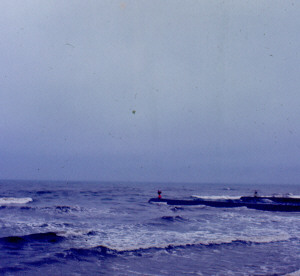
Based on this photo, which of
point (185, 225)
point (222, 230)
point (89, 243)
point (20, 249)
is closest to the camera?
point (20, 249)

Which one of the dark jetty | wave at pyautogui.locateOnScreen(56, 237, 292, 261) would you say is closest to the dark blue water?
wave at pyautogui.locateOnScreen(56, 237, 292, 261)

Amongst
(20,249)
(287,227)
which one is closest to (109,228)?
(20,249)

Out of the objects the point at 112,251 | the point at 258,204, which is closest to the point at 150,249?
the point at 112,251

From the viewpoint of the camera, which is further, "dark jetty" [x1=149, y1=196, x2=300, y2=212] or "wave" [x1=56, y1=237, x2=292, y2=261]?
"dark jetty" [x1=149, y1=196, x2=300, y2=212]

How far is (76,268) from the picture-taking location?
9703 mm

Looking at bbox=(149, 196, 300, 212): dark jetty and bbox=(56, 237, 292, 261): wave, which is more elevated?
bbox=(56, 237, 292, 261): wave

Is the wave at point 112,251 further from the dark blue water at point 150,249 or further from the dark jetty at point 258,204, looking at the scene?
the dark jetty at point 258,204

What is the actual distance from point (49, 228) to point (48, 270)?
28.5 feet

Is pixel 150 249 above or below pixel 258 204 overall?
above

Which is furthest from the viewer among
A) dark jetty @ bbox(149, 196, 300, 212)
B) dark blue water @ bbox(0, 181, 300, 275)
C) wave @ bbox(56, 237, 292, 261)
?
dark jetty @ bbox(149, 196, 300, 212)

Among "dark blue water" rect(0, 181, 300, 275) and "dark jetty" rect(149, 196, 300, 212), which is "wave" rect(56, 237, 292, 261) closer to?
"dark blue water" rect(0, 181, 300, 275)

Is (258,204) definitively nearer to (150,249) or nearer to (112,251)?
(150,249)

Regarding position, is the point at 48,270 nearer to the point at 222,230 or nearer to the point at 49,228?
the point at 49,228

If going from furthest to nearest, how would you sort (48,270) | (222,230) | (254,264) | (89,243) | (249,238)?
(222,230), (249,238), (89,243), (254,264), (48,270)
